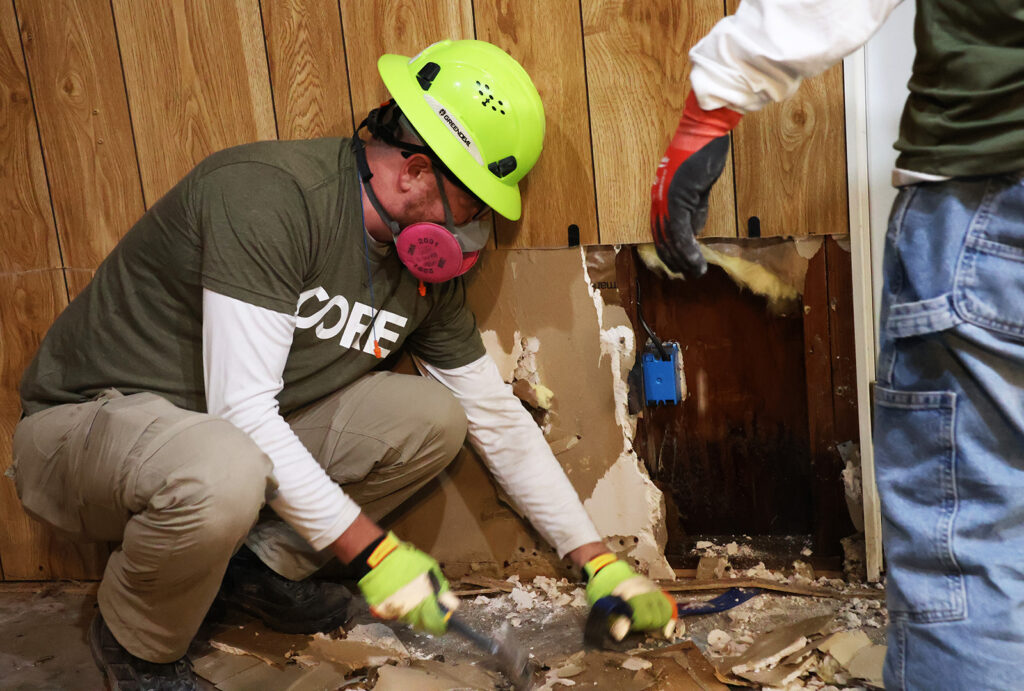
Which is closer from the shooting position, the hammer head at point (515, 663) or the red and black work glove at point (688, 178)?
the red and black work glove at point (688, 178)

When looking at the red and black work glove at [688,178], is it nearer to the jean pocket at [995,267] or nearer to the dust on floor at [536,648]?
the jean pocket at [995,267]

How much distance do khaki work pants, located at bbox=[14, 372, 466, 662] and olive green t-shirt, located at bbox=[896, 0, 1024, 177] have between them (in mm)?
1079

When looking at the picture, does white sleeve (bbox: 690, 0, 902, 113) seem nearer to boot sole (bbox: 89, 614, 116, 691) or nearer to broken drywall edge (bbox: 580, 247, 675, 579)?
broken drywall edge (bbox: 580, 247, 675, 579)

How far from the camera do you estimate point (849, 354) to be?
177 cm

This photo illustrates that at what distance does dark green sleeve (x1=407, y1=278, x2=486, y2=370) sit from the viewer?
1.77 metres

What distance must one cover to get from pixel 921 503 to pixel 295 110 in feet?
4.67

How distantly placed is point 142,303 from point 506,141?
2.48ft

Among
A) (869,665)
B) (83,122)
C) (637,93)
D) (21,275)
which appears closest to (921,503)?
(869,665)

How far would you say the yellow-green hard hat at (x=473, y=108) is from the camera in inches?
60.6

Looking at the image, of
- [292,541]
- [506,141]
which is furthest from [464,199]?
[292,541]

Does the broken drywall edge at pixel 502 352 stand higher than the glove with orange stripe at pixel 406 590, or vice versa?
the broken drywall edge at pixel 502 352

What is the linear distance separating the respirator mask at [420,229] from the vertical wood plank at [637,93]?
0.31 meters

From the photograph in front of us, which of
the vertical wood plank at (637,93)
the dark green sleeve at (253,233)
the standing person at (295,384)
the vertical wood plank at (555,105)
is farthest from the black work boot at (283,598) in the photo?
the vertical wood plank at (637,93)

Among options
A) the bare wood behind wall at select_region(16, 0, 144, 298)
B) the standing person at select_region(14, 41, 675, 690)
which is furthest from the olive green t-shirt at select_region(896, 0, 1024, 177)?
the bare wood behind wall at select_region(16, 0, 144, 298)
